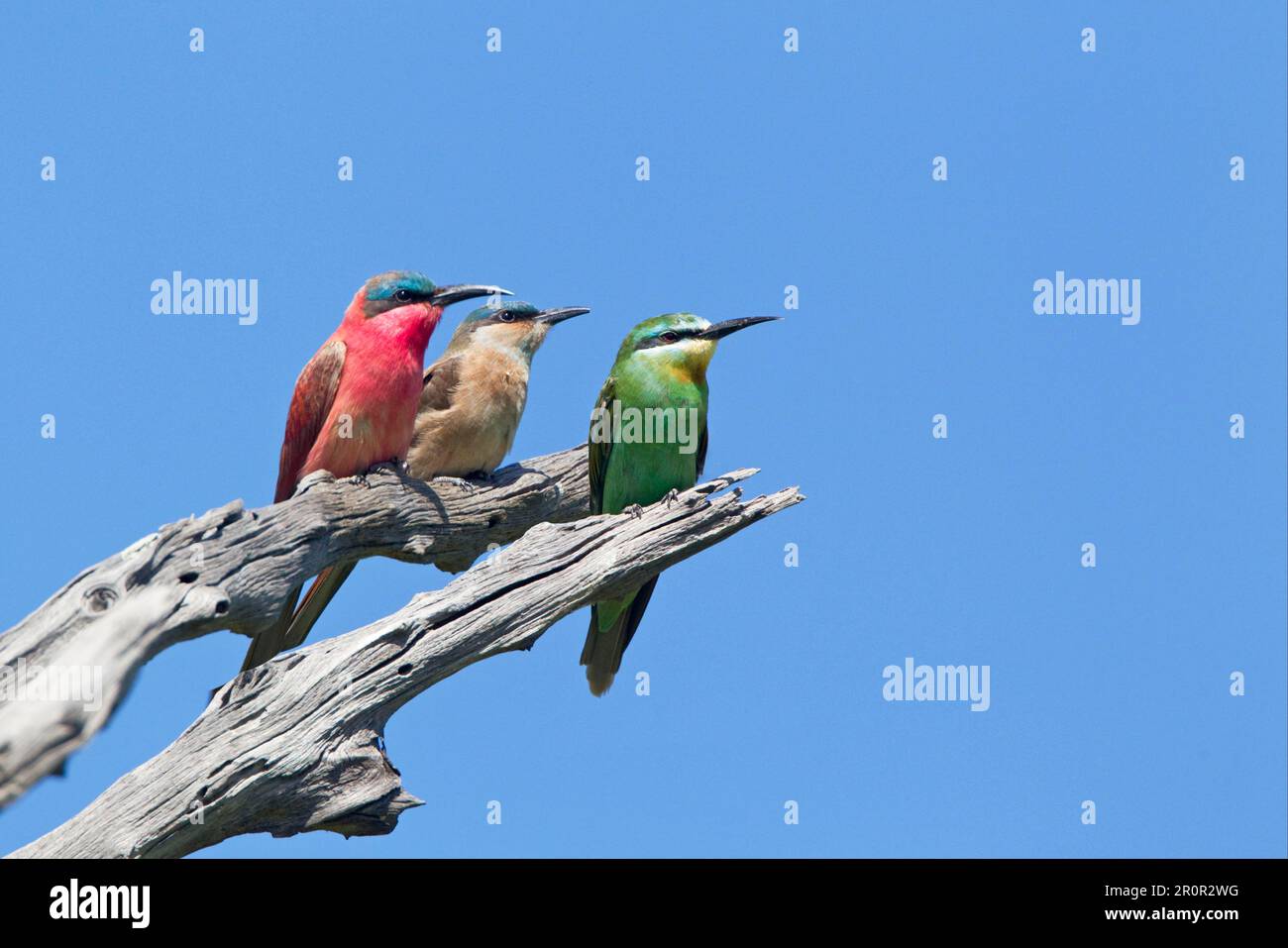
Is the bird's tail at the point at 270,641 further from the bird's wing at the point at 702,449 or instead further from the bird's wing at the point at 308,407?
the bird's wing at the point at 702,449

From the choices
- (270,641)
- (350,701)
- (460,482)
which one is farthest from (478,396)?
(350,701)

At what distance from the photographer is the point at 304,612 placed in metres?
8.86

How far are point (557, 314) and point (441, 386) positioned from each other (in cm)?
99

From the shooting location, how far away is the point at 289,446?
8922 mm

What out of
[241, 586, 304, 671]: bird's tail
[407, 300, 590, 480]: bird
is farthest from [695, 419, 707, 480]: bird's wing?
[241, 586, 304, 671]: bird's tail

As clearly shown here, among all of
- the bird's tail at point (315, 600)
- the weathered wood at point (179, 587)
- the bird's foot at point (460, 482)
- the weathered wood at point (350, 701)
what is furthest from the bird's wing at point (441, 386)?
the weathered wood at point (350, 701)

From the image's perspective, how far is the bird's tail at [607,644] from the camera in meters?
9.47

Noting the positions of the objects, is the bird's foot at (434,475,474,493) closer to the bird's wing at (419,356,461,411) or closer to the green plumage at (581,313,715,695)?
the bird's wing at (419,356,461,411)

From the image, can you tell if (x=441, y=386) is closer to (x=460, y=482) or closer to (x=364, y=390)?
(x=460, y=482)

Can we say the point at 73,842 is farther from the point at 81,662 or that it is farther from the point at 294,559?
the point at 294,559

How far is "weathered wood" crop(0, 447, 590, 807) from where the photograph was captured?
21.5 feet

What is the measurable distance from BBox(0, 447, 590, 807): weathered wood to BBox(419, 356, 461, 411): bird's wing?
730 millimetres
